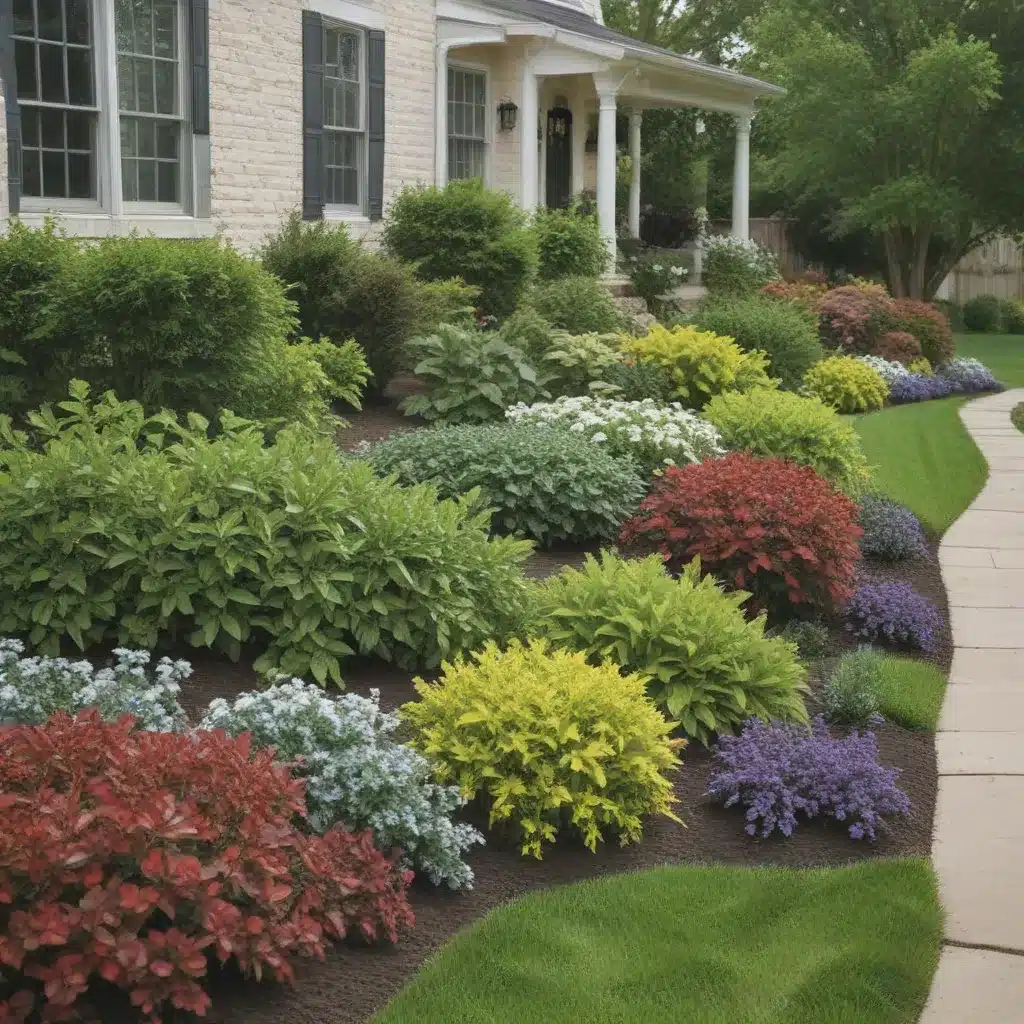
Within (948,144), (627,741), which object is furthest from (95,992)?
(948,144)

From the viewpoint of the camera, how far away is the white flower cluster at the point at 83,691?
434 cm

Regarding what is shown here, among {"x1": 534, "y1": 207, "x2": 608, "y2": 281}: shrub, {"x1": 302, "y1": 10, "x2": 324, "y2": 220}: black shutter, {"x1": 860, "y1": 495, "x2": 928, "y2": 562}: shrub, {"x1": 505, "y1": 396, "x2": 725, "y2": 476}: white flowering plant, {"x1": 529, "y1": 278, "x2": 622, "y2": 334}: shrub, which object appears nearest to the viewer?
{"x1": 860, "y1": 495, "x2": 928, "y2": 562}: shrub

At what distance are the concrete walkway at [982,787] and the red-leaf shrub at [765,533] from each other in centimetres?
78

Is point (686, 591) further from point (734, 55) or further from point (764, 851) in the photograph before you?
point (734, 55)

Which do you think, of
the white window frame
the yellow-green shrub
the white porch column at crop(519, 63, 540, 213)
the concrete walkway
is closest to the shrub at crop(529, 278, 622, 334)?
the yellow-green shrub

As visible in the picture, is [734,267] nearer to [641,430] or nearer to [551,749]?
[641,430]

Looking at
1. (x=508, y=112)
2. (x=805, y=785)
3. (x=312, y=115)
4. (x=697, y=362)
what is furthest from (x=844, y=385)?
(x=805, y=785)

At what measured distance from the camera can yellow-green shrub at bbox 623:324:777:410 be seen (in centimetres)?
1234

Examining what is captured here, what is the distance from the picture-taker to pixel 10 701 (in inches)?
173

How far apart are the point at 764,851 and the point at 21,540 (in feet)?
10.0

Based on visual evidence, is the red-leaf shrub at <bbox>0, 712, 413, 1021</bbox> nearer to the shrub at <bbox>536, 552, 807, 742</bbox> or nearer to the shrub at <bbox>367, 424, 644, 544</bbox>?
the shrub at <bbox>536, 552, 807, 742</bbox>

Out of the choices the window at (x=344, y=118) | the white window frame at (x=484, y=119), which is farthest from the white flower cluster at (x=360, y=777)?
the white window frame at (x=484, y=119)

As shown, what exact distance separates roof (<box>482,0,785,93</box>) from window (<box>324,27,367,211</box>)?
262 centimetres

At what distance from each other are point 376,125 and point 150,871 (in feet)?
41.4
